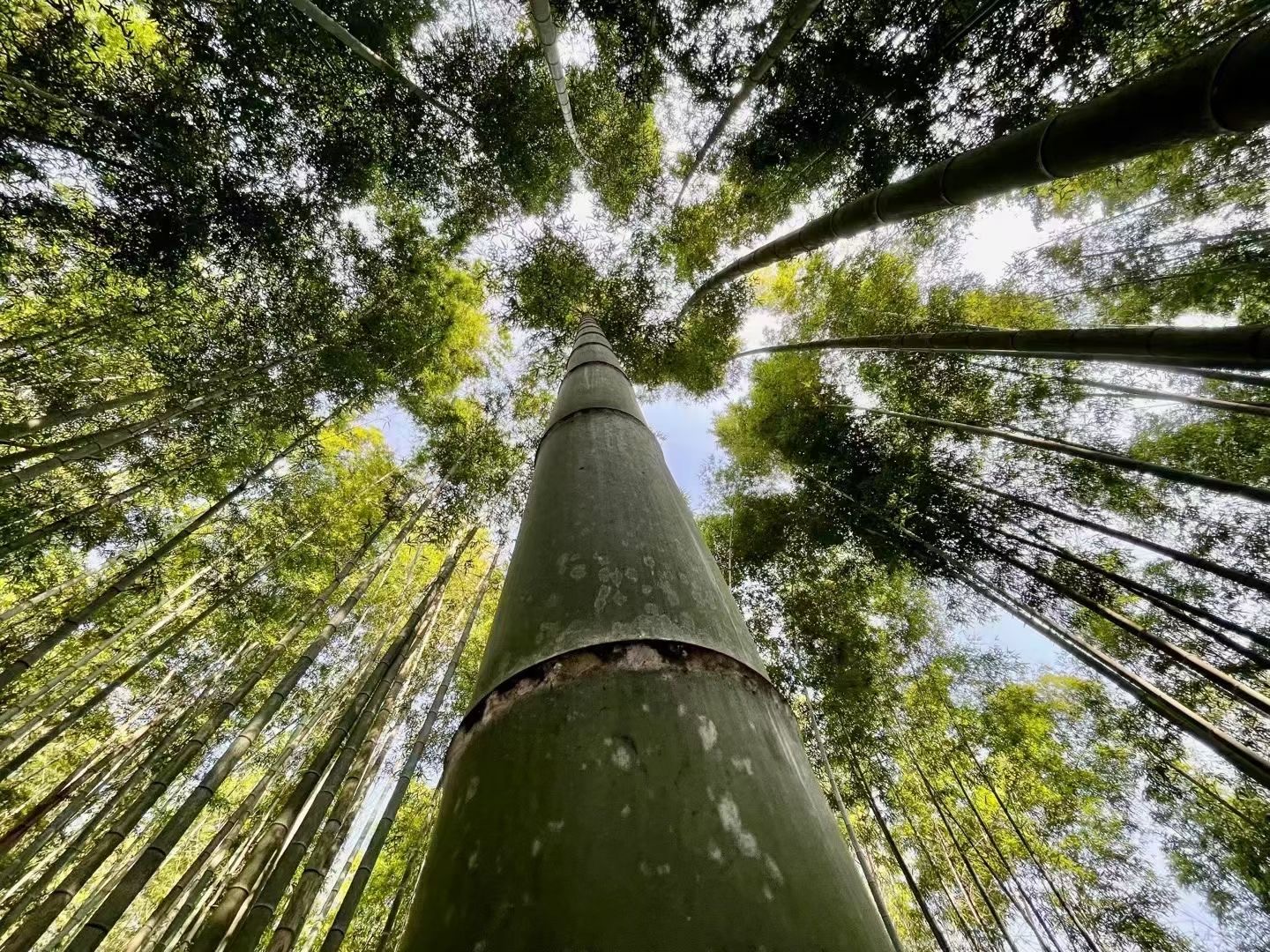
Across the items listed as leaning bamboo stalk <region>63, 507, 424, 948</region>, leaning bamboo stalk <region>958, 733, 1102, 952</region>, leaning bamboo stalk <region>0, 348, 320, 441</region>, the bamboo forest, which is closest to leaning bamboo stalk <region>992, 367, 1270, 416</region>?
the bamboo forest

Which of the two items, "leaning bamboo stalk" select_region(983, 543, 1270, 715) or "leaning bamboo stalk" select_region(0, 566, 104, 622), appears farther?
"leaning bamboo stalk" select_region(0, 566, 104, 622)

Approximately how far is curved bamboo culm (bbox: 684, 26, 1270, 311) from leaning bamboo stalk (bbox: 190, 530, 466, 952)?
306cm

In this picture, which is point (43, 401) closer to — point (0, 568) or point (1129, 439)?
point (0, 568)

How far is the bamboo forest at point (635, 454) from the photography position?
696mm

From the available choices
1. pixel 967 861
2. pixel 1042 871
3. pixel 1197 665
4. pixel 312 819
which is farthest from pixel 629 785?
pixel 1042 871

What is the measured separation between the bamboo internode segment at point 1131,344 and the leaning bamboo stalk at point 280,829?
383 cm

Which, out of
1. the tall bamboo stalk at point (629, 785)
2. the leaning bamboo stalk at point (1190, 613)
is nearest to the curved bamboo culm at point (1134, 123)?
the tall bamboo stalk at point (629, 785)

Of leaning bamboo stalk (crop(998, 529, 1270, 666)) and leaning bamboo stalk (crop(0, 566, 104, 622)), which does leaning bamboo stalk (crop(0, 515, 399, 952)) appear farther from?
leaning bamboo stalk (crop(998, 529, 1270, 666))

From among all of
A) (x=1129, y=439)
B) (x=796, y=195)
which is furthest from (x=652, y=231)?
(x=1129, y=439)

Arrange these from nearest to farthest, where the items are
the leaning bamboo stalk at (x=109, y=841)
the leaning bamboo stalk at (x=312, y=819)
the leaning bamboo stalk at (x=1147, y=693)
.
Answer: the leaning bamboo stalk at (x=312, y=819)
the leaning bamboo stalk at (x=109, y=841)
the leaning bamboo stalk at (x=1147, y=693)

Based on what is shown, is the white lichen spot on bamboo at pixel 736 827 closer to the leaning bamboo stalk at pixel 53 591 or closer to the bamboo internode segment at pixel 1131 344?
the bamboo internode segment at pixel 1131 344

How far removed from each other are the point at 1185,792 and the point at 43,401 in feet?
36.5

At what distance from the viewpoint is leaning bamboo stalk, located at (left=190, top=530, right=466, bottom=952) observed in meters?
1.64

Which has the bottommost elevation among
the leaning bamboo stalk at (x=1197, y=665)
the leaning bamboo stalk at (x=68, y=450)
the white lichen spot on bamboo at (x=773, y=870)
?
the white lichen spot on bamboo at (x=773, y=870)
